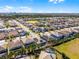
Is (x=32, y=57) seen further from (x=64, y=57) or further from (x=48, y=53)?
(x=64, y=57)

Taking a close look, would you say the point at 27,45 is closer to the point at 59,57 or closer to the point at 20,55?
the point at 20,55

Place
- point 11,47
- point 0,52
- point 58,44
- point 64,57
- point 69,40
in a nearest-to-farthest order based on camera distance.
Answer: point 64,57, point 0,52, point 11,47, point 58,44, point 69,40

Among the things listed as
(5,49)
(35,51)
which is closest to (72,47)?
(35,51)

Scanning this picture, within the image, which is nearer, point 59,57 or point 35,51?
point 59,57

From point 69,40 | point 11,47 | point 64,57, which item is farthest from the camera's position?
point 69,40

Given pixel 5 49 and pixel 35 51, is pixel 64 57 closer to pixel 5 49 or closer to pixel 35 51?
pixel 35 51

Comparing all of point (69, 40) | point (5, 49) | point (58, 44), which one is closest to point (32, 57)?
point (5, 49)

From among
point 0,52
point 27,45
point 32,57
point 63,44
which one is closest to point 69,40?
point 63,44

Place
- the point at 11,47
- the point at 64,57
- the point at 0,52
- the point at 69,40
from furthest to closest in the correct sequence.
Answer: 1. the point at 69,40
2. the point at 11,47
3. the point at 0,52
4. the point at 64,57

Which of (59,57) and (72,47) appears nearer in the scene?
(59,57)
